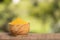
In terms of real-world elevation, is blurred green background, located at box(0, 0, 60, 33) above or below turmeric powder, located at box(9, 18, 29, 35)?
above

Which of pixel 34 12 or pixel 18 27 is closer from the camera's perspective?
pixel 18 27

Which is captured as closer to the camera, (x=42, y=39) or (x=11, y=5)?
(x=42, y=39)

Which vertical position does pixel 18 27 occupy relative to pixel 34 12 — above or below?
below

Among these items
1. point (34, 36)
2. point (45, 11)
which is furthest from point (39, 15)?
point (34, 36)

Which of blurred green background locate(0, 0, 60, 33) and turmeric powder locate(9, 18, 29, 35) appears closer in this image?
turmeric powder locate(9, 18, 29, 35)

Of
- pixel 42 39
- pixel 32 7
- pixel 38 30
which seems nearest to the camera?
pixel 42 39

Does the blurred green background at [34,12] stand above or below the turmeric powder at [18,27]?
above

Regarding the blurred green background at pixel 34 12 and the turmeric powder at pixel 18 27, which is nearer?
the turmeric powder at pixel 18 27

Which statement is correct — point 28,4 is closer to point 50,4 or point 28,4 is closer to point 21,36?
point 50,4
